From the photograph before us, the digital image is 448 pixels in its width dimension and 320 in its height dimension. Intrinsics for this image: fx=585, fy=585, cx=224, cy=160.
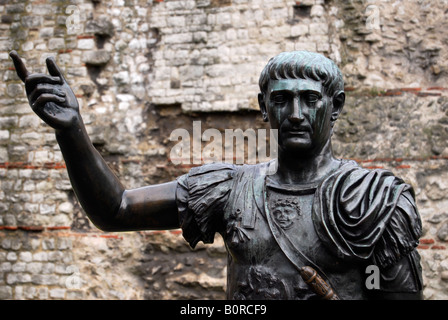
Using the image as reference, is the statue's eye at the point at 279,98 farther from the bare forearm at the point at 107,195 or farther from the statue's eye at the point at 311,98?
the bare forearm at the point at 107,195

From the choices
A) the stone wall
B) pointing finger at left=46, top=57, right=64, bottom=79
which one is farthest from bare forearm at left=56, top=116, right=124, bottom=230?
the stone wall

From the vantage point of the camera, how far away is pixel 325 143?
8.02ft

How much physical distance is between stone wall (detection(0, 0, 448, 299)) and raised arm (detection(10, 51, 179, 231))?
437cm

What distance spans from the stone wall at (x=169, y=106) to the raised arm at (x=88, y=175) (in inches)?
172

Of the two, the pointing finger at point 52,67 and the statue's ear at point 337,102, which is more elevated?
the pointing finger at point 52,67

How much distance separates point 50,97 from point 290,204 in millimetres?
1022

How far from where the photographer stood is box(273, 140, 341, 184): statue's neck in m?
2.42

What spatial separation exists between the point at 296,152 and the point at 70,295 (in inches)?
214

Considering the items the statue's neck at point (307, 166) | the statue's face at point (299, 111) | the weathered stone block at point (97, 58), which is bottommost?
the statue's neck at point (307, 166)

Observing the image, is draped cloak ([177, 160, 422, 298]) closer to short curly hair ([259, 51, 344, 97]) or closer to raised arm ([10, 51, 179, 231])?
raised arm ([10, 51, 179, 231])

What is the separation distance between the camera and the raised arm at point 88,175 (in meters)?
2.22

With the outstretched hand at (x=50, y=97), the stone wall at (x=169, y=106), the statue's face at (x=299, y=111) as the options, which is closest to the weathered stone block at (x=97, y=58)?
the stone wall at (x=169, y=106)

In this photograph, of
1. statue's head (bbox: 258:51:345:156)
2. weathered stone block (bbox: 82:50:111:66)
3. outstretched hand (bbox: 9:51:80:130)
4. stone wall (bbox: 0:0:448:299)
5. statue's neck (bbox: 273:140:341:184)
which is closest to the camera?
outstretched hand (bbox: 9:51:80:130)

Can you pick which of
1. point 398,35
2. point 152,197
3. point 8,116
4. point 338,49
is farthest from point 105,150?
point 152,197
